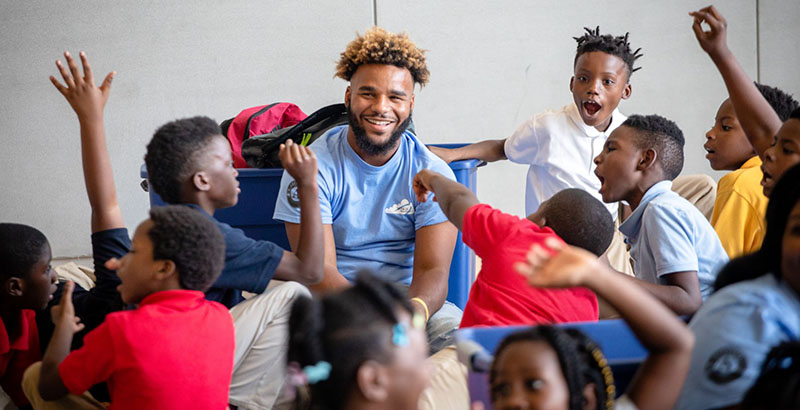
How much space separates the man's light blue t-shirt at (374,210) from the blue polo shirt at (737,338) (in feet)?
4.82

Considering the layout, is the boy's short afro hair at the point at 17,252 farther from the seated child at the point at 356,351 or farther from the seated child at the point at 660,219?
the seated child at the point at 660,219

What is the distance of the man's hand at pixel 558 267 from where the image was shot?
1.26m

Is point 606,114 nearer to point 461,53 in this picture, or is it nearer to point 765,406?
point 461,53

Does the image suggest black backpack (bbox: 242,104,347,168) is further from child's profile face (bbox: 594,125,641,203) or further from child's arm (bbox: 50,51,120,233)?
child's profile face (bbox: 594,125,641,203)

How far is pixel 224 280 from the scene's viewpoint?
2107mm

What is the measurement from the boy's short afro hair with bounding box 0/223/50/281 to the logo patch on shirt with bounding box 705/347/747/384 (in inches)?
74.0

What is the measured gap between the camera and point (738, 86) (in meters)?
2.36

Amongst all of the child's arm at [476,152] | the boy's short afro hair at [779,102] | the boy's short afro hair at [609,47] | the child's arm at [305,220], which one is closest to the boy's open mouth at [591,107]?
the boy's short afro hair at [609,47]

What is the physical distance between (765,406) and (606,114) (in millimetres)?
2464

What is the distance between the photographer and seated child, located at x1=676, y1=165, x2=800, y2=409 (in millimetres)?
1371

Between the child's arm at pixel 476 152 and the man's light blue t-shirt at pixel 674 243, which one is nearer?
the man's light blue t-shirt at pixel 674 243

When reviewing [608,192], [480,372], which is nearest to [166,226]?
[480,372]

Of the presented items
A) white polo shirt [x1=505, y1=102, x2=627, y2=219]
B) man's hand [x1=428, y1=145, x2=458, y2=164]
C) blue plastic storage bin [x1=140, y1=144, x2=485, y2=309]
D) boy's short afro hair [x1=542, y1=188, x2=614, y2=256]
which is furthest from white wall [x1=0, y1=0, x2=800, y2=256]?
boy's short afro hair [x1=542, y1=188, x2=614, y2=256]

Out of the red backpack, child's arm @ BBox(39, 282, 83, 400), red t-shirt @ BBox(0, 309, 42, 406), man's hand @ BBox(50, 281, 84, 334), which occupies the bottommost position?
red t-shirt @ BBox(0, 309, 42, 406)
